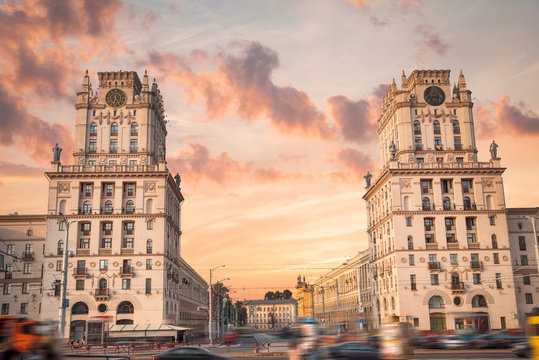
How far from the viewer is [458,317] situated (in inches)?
3300

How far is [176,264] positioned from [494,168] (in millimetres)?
59119

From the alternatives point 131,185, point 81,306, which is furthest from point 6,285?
point 131,185

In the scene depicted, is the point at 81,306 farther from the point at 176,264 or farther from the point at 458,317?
the point at 458,317

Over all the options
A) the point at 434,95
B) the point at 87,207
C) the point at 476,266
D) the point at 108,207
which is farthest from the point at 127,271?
the point at 434,95

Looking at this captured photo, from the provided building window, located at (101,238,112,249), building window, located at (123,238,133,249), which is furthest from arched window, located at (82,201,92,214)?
building window, located at (123,238,133,249)

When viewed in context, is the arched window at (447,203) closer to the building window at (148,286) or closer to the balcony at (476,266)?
the balcony at (476,266)

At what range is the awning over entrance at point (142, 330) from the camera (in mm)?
74125

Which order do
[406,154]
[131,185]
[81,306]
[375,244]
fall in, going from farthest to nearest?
[375,244], [406,154], [131,185], [81,306]

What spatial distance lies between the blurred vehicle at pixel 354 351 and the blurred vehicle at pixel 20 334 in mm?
17484

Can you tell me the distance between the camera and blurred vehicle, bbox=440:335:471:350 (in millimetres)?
54888

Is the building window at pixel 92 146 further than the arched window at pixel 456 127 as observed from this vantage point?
No

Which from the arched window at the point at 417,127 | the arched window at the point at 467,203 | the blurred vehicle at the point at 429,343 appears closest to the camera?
the blurred vehicle at the point at 429,343

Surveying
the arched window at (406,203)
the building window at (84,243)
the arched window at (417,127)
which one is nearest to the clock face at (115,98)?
the building window at (84,243)

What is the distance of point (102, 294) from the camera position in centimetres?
8031
